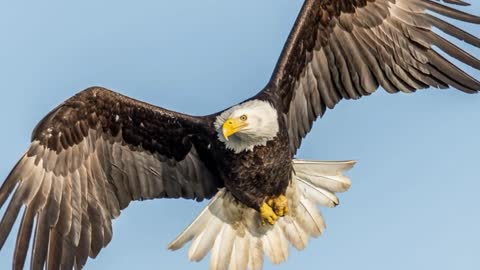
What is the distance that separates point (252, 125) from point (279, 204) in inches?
33.5

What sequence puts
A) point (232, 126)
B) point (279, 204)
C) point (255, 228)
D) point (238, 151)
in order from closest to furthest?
point (232, 126) → point (238, 151) → point (279, 204) → point (255, 228)

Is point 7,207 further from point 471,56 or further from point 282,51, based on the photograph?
point 471,56

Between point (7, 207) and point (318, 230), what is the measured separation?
2.46 metres

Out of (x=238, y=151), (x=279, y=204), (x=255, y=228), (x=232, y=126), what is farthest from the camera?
(x=255, y=228)

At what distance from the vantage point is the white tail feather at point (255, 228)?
13.4 metres

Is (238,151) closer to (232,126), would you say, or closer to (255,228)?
(232,126)

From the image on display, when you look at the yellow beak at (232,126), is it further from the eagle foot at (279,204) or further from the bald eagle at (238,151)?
the eagle foot at (279,204)

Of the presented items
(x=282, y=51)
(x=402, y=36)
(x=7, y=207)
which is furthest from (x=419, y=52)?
(x=7, y=207)

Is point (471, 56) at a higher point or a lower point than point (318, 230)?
higher

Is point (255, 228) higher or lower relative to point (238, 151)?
lower

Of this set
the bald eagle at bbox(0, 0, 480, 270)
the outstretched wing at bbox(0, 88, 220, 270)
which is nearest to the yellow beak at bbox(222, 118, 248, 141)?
the bald eagle at bbox(0, 0, 480, 270)

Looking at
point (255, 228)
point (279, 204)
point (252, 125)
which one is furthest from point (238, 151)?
point (255, 228)

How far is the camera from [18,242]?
12.7 metres

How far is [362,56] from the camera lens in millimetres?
13250
